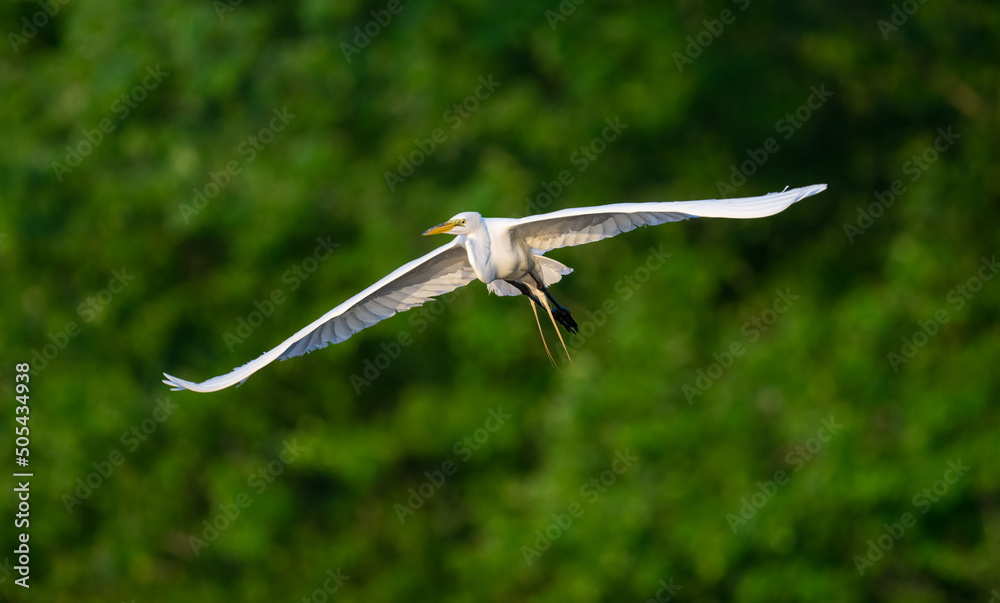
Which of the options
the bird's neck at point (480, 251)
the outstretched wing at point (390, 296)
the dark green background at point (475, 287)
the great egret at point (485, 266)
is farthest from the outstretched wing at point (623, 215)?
the dark green background at point (475, 287)

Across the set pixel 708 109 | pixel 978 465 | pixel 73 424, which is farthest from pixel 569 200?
pixel 73 424

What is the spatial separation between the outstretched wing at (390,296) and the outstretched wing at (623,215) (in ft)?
1.05

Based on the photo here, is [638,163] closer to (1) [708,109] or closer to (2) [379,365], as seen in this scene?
(1) [708,109]

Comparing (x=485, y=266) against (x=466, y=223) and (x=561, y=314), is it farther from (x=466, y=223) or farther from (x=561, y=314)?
(x=561, y=314)

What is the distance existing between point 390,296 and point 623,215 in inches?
48.0

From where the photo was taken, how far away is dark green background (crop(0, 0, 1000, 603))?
1070 centimetres

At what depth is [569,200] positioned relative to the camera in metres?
11.8

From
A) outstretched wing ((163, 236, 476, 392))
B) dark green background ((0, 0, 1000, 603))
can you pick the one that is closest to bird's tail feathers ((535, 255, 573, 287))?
outstretched wing ((163, 236, 476, 392))

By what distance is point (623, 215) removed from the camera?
476 cm

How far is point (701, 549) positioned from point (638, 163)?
3.92 meters

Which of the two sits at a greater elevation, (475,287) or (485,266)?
(485,266)

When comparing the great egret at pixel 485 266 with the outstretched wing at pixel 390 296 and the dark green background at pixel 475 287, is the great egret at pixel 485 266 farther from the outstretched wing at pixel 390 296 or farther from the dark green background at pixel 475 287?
the dark green background at pixel 475 287

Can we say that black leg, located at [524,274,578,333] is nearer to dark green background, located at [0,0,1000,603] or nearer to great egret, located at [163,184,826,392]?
great egret, located at [163,184,826,392]

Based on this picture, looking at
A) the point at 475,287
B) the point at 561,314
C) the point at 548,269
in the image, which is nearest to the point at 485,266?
the point at 548,269
